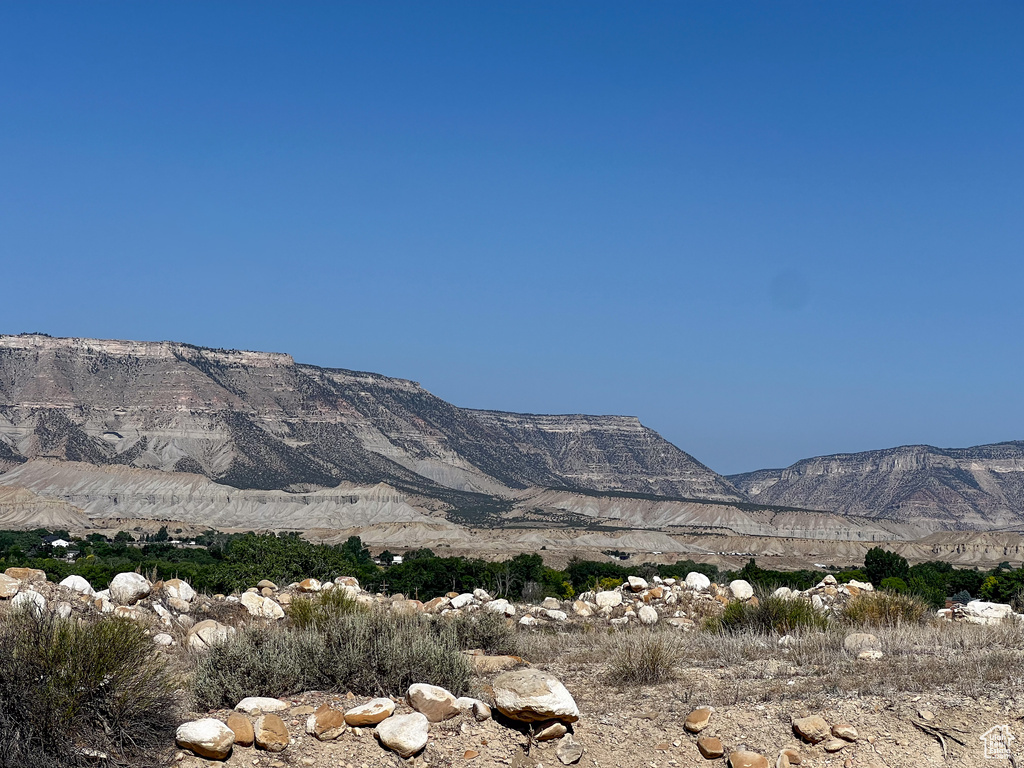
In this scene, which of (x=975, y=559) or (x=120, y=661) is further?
(x=975, y=559)

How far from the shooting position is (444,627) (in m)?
13.4

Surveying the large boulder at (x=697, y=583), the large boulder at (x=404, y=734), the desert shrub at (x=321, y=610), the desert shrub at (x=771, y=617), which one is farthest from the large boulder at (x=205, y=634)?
the large boulder at (x=697, y=583)

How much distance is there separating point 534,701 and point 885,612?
31.9 ft

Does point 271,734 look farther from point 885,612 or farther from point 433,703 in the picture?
point 885,612

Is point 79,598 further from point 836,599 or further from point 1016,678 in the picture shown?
point 836,599

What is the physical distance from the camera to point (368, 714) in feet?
30.7

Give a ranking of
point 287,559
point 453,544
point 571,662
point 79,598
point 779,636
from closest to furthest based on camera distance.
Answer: point 571,662, point 779,636, point 79,598, point 287,559, point 453,544

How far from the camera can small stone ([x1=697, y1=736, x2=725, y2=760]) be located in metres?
9.51

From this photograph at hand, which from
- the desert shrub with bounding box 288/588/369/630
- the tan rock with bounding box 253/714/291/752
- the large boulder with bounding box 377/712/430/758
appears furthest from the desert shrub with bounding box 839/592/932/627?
the tan rock with bounding box 253/714/291/752

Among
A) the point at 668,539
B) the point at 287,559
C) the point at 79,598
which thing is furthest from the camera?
the point at 668,539

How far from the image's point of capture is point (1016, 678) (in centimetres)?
1099

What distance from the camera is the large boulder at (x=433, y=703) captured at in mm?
9672

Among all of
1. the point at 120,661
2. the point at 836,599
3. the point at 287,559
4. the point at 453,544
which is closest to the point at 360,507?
the point at 453,544

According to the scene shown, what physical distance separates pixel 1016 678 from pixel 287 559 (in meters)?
27.4
